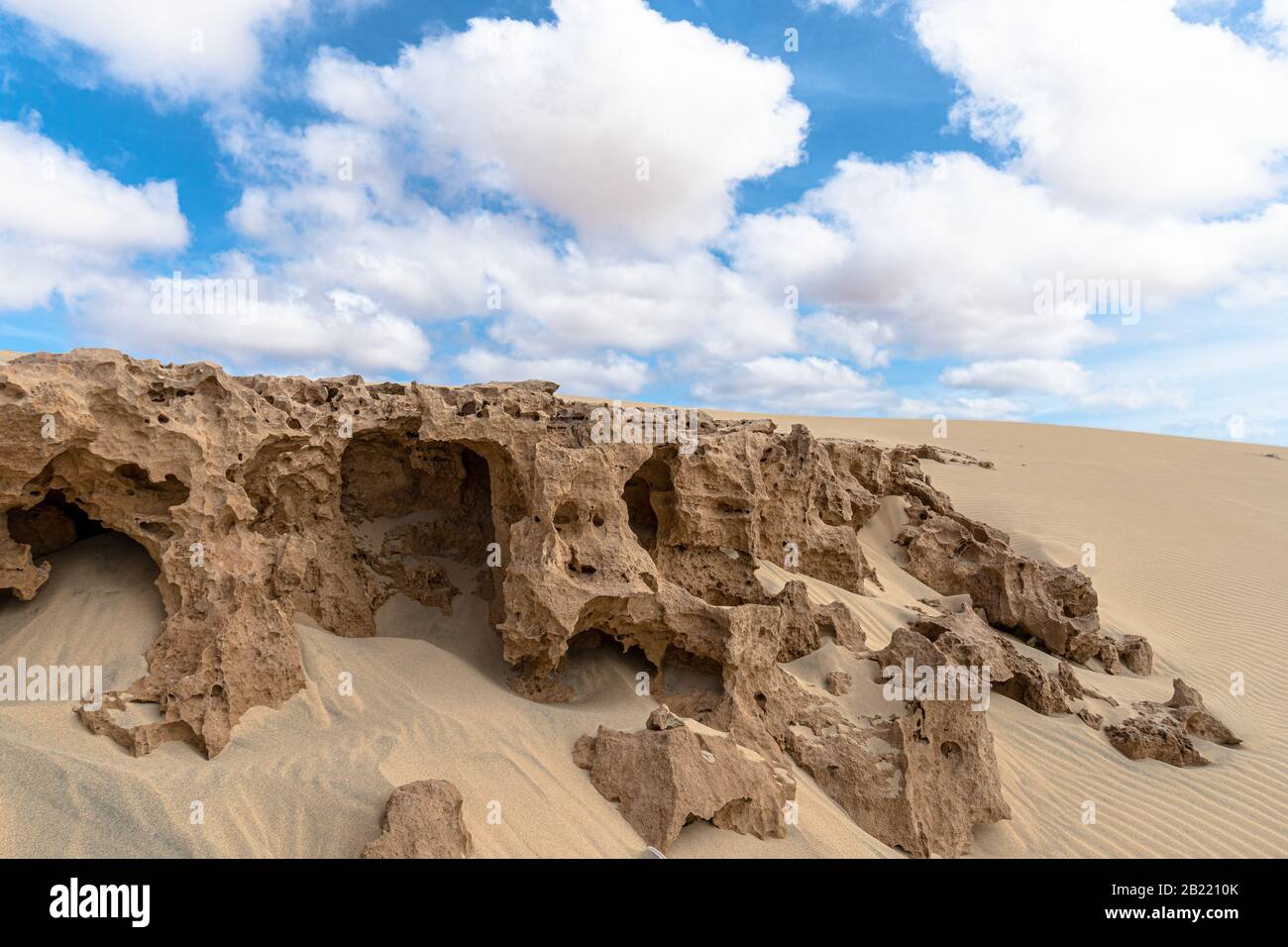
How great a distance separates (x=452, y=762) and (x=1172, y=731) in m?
7.54

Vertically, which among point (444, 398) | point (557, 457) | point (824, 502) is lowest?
point (824, 502)

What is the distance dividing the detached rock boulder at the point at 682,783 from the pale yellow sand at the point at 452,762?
127 millimetres

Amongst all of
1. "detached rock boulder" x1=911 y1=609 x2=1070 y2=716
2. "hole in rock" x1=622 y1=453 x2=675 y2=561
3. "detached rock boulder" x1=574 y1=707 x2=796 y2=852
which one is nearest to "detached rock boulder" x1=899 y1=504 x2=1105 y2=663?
"detached rock boulder" x1=911 y1=609 x2=1070 y2=716

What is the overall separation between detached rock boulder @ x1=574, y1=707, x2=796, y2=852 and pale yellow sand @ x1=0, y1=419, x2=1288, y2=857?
5.0 inches

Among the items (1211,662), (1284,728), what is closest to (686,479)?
(1284,728)

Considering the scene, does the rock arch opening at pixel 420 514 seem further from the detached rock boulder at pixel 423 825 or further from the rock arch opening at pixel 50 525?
the detached rock boulder at pixel 423 825

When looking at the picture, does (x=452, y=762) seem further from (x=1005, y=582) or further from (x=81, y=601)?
(x=1005, y=582)

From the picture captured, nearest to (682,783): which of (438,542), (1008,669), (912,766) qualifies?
(912,766)

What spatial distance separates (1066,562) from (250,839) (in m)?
14.4

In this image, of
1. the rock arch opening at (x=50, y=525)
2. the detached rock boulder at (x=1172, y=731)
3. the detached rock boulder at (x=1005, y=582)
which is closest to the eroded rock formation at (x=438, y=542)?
the rock arch opening at (x=50, y=525)

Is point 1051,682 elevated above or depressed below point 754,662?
below

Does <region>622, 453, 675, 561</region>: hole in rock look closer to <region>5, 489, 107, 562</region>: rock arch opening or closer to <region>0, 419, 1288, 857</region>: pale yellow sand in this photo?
<region>0, 419, 1288, 857</region>: pale yellow sand

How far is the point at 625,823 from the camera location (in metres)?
4.71
